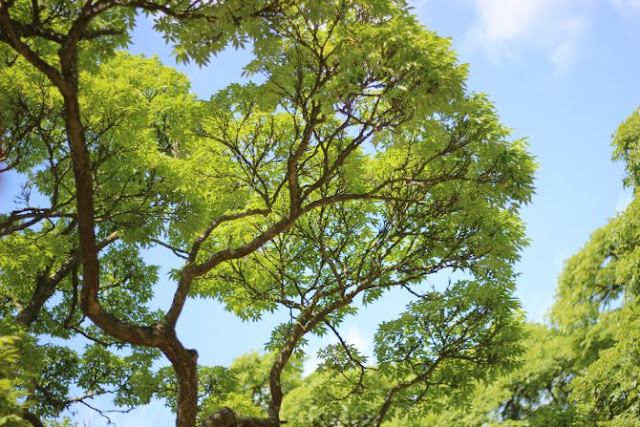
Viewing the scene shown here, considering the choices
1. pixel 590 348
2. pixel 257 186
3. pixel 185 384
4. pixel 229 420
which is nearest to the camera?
pixel 185 384

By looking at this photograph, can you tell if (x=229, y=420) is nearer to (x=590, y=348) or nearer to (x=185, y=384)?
(x=185, y=384)

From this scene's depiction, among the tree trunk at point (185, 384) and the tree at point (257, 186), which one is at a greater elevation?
the tree at point (257, 186)

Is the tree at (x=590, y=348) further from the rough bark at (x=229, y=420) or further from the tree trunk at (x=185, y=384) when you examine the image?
the tree trunk at (x=185, y=384)

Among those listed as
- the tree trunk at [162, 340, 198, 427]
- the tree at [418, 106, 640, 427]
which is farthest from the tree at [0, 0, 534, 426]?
the tree at [418, 106, 640, 427]

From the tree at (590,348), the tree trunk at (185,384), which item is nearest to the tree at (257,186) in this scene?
the tree trunk at (185,384)

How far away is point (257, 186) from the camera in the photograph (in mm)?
13000

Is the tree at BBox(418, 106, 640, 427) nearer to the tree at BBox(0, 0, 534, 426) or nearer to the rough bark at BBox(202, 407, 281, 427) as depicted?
the tree at BBox(0, 0, 534, 426)

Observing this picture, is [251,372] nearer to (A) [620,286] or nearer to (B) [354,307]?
(B) [354,307]

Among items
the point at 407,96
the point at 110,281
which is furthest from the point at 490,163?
the point at 110,281

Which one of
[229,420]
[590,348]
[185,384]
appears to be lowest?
[229,420]

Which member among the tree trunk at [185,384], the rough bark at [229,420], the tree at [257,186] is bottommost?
the rough bark at [229,420]

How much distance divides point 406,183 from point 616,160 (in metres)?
10.5

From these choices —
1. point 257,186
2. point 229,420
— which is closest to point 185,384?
point 229,420

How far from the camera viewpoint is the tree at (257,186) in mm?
8727
